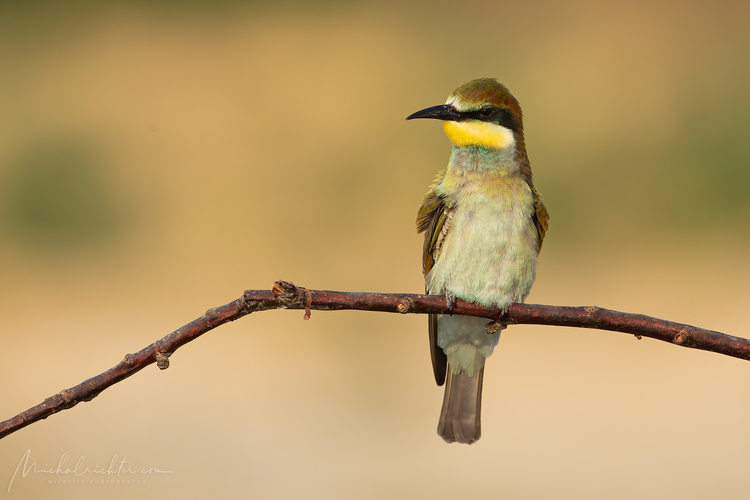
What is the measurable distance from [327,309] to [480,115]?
622 mm

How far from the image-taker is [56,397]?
63 cm

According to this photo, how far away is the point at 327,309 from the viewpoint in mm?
711

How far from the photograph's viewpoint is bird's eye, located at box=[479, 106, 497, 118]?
3.88 ft

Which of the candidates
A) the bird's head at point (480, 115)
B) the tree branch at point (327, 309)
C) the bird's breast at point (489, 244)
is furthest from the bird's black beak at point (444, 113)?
the tree branch at point (327, 309)

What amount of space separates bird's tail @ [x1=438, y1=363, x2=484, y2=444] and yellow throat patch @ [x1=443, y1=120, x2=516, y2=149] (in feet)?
1.69

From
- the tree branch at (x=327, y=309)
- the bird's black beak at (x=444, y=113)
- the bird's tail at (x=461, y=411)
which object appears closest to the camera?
the tree branch at (x=327, y=309)

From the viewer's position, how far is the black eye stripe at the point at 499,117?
1.19 meters

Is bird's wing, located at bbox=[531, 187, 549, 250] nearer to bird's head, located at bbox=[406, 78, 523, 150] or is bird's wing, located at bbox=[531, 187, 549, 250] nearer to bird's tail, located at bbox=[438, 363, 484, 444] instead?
bird's head, located at bbox=[406, 78, 523, 150]

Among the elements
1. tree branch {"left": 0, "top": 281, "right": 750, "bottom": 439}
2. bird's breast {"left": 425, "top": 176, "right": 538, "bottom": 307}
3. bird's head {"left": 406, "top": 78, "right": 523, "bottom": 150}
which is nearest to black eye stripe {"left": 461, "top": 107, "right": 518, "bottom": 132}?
bird's head {"left": 406, "top": 78, "right": 523, "bottom": 150}

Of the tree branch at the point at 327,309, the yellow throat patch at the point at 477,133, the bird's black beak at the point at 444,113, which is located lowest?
the tree branch at the point at 327,309

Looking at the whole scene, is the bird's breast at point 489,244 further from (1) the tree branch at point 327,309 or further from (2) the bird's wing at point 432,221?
(1) the tree branch at point 327,309

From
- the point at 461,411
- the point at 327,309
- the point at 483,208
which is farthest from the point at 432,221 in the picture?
the point at 327,309

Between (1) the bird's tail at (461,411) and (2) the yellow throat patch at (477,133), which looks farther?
(1) the bird's tail at (461,411)

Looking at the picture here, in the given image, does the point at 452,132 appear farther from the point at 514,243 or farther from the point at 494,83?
the point at 514,243
